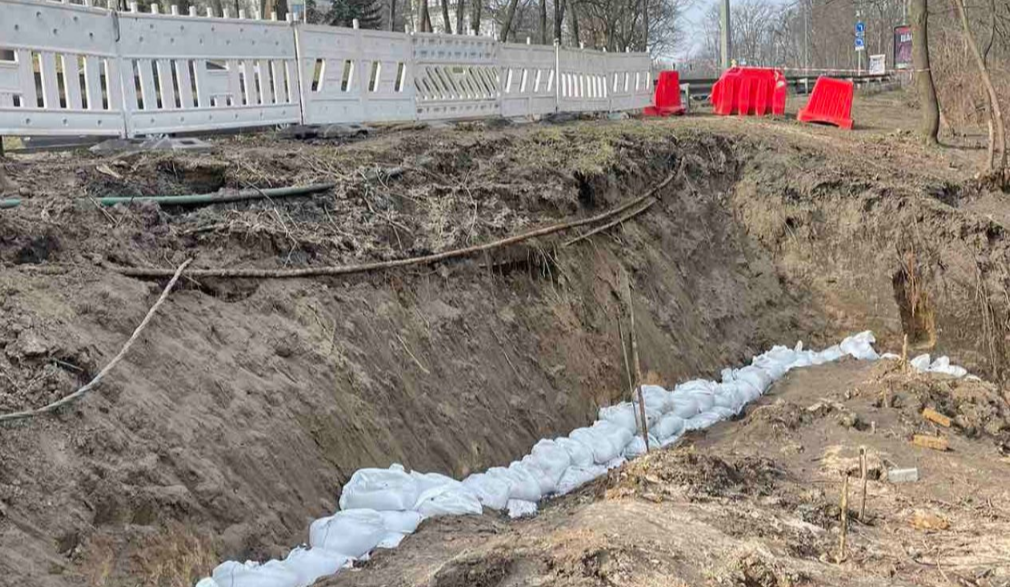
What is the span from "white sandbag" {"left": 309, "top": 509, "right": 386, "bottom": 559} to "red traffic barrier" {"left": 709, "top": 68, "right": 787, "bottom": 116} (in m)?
15.5

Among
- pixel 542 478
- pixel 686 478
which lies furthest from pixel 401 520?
pixel 686 478

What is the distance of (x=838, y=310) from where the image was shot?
39.9 ft

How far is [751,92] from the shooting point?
18688mm

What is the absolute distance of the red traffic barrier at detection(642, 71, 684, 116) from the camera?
19156 mm

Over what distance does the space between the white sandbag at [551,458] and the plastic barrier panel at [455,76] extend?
264 inches

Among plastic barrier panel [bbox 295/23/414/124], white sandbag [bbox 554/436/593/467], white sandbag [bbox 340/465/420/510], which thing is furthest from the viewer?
plastic barrier panel [bbox 295/23/414/124]

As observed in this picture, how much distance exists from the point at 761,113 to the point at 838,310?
776cm

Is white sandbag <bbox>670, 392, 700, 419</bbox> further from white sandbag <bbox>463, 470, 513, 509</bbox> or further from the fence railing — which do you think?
the fence railing

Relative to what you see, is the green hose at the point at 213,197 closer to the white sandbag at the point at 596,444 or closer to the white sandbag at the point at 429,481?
the white sandbag at the point at 429,481

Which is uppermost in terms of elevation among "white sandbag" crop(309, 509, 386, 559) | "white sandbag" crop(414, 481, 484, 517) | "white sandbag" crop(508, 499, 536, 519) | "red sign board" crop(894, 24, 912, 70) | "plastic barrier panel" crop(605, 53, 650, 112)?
"red sign board" crop(894, 24, 912, 70)

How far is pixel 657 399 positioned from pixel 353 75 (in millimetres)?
5785

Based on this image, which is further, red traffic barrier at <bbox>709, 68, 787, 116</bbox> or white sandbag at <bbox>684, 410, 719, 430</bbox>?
red traffic barrier at <bbox>709, 68, 787, 116</bbox>

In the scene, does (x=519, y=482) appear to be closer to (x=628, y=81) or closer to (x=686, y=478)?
(x=686, y=478)

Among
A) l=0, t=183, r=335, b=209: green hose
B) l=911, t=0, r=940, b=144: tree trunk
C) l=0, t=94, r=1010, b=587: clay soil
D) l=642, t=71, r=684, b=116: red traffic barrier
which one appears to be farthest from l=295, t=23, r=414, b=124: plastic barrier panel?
l=911, t=0, r=940, b=144: tree trunk
